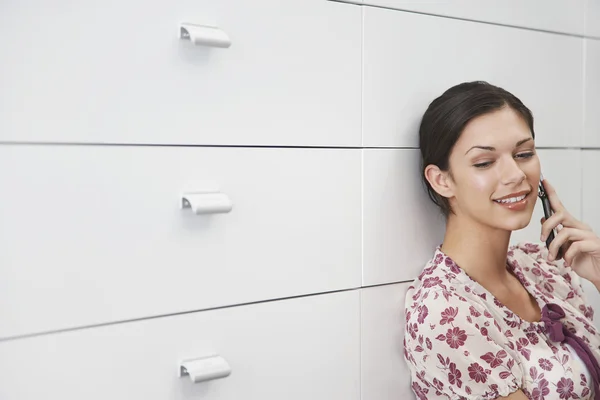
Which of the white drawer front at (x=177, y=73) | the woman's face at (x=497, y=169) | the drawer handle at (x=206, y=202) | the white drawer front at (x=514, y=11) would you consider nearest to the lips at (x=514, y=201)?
the woman's face at (x=497, y=169)

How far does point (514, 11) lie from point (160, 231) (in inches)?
41.6

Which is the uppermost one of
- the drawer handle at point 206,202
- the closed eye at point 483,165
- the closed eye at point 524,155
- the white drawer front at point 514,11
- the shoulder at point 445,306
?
the white drawer front at point 514,11

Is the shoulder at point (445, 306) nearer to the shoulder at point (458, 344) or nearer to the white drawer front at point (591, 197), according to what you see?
the shoulder at point (458, 344)

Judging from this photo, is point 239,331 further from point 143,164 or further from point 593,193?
point 593,193

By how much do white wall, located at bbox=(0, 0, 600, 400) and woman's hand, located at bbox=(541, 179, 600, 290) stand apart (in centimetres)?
25

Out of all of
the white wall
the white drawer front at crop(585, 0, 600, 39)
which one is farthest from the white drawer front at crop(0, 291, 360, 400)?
the white drawer front at crop(585, 0, 600, 39)

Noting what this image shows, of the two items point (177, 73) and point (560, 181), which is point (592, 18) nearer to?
point (560, 181)

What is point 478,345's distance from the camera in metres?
1.24

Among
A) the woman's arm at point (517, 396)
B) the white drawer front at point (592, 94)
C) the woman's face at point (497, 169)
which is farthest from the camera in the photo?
the white drawer front at point (592, 94)

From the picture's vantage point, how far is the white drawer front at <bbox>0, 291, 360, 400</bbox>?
3.42 feet

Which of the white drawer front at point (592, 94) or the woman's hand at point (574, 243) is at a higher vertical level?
the white drawer front at point (592, 94)

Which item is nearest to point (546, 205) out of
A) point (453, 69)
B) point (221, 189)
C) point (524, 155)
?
point (524, 155)

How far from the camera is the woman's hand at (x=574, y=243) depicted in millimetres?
1414

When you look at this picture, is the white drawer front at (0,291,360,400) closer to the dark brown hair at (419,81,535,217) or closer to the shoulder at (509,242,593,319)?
the dark brown hair at (419,81,535,217)
